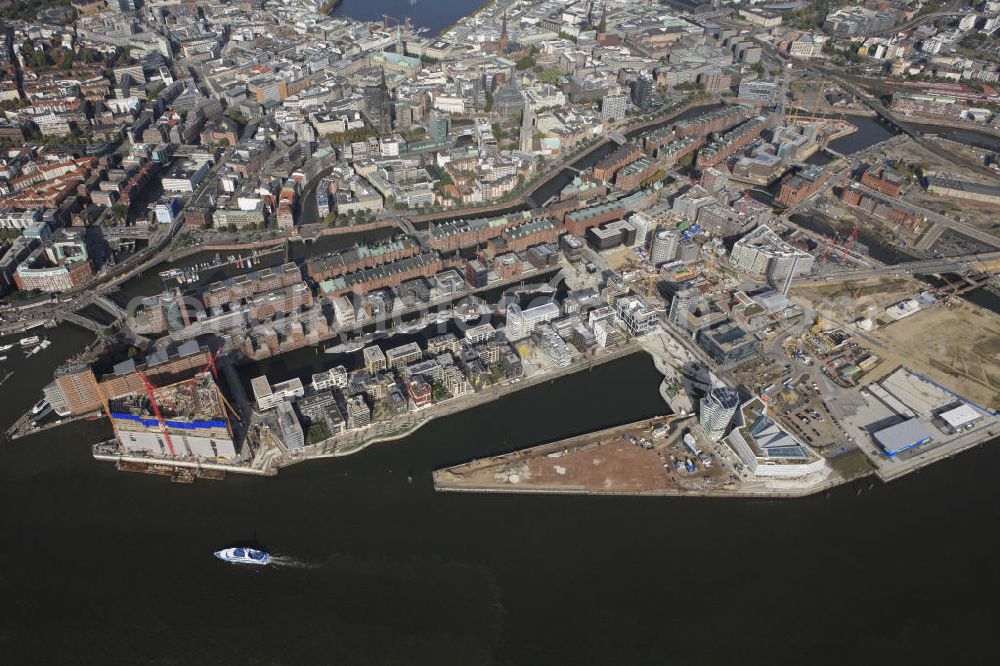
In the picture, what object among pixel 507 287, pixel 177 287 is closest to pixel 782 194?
pixel 507 287

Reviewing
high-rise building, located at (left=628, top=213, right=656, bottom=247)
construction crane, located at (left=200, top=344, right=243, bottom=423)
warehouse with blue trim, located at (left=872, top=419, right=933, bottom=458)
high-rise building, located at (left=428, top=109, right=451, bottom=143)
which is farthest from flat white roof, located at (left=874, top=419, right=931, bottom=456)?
high-rise building, located at (left=428, top=109, right=451, bottom=143)

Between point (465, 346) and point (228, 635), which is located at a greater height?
point (465, 346)

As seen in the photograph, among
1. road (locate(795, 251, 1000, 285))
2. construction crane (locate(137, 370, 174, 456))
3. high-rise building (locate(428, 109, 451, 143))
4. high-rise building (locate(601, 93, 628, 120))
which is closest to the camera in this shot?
construction crane (locate(137, 370, 174, 456))

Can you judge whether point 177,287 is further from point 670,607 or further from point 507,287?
point 670,607

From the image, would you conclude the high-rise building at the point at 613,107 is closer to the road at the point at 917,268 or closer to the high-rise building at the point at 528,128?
the high-rise building at the point at 528,128

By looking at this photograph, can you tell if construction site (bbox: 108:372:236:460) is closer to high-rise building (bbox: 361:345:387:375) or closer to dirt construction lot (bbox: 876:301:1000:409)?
high-rise building (bbox: 361:345:387:375)

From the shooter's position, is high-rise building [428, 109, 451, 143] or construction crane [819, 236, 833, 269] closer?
construction crane [819, 236, 833, 269]

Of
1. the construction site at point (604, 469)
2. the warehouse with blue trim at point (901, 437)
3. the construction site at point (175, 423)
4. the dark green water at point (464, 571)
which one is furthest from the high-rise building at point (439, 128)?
the warehouse with blue trim at point (901, 437)
